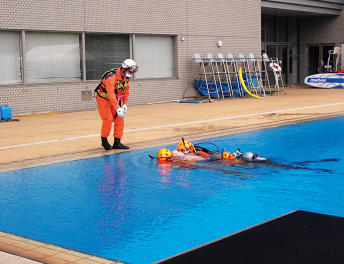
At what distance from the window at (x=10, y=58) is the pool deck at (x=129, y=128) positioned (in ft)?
4.58

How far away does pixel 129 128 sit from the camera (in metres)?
14.1

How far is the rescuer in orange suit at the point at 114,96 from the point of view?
10.3 meters

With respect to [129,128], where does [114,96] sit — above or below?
above

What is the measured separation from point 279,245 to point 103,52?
55.6ft

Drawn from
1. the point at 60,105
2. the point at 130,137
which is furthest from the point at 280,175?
the point at 60,105

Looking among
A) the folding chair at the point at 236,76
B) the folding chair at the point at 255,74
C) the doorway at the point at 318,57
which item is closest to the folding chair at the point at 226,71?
the folding chair at the point at 236,76

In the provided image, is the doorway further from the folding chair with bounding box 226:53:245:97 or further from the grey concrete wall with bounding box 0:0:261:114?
the folding chair with bounding box 226:53:245:97

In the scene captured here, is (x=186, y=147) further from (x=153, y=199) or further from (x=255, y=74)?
(x=255, y=74)

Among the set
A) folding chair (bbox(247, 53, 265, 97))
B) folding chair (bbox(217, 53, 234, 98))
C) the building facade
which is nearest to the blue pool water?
the building facade

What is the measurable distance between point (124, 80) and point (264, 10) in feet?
70.6

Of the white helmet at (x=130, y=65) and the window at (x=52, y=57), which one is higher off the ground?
the window at (x=52, y=57)

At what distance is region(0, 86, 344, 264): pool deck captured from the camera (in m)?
9.28

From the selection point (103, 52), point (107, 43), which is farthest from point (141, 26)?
point (103, 52)

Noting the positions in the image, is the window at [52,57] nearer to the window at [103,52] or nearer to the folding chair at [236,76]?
the window at [103,52]
